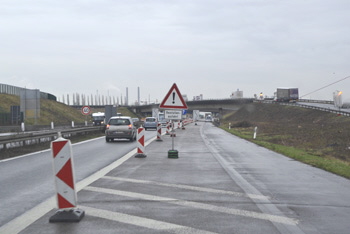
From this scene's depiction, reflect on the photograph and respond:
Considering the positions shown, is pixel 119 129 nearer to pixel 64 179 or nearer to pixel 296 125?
pixel 64 179

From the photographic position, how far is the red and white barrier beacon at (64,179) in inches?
260

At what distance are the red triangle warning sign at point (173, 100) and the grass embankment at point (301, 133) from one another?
4.93 metres

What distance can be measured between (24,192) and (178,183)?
10.8 ft

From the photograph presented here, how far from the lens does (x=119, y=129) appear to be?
95.0ft

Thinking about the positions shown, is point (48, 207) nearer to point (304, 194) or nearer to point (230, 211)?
point (230, 211)

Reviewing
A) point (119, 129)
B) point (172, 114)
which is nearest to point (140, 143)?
point (172, 114)

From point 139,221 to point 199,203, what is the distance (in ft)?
5.45

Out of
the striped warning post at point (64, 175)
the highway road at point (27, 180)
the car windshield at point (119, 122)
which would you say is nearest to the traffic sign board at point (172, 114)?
the highway road at point (27, 180)

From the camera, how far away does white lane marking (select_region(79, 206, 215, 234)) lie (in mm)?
6051

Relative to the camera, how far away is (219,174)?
12.1 metres

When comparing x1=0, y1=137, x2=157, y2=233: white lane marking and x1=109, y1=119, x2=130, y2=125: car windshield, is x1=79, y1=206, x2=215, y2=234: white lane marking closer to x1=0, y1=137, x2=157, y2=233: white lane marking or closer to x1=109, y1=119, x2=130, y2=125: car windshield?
x1=0, y1=137, x2=157, y2=233: white lane marking

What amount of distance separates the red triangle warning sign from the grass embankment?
493 centimetres

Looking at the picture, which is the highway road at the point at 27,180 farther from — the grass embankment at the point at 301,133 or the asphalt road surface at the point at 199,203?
the grass embankment at the point at 301,133

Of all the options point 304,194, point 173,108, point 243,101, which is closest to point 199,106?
point 243,101
